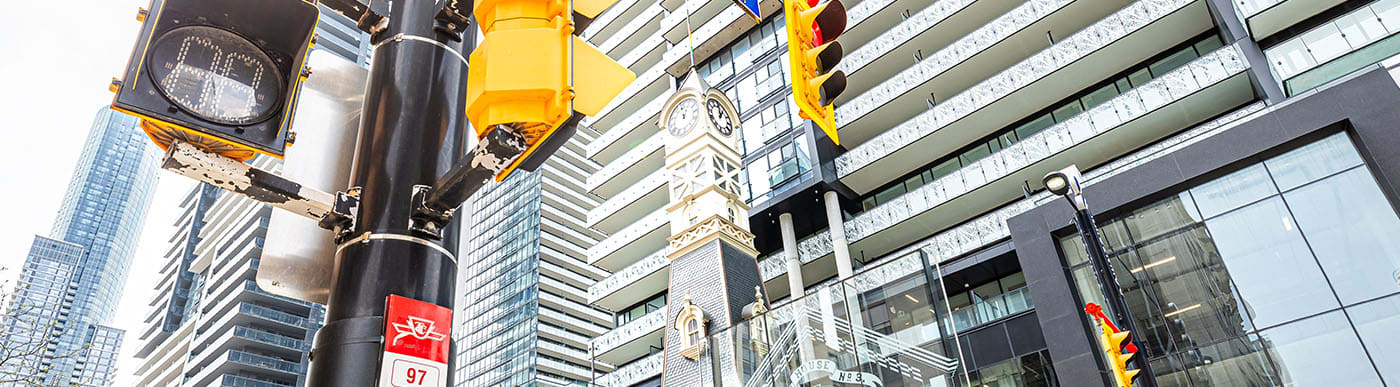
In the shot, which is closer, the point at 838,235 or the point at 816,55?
the point at 816,55

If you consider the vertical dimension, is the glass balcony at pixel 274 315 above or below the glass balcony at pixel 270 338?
above

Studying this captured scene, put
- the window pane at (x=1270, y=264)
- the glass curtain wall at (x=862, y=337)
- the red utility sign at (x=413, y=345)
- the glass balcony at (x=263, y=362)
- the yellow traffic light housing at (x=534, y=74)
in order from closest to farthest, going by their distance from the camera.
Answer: the yellow traffic light housing at (x=534, y=74), the red utility sign at (x=413, y=345), the glass curtain wall at (x=862, y=337), the window pane at (x=1270, y=264), the glass balcony at (x=263, y=362)

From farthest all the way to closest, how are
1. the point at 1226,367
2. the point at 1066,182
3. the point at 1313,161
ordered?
the point at 1313,161
the point at 1226,367
the point at 1066,182

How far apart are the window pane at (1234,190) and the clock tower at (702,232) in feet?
44.2

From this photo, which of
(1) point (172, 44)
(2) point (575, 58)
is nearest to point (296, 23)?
(1) point (172, 44)

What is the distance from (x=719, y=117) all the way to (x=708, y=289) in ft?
27.2

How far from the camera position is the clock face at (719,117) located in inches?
1259

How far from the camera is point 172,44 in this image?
11.0ft

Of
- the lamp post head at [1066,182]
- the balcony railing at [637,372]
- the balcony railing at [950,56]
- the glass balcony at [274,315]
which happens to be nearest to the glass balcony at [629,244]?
the balcony railing at [637,372]

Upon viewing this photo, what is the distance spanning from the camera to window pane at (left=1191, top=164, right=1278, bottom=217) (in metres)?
22.8

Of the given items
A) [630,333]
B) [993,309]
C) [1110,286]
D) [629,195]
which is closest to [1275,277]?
[993,309]

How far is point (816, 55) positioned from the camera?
648cm

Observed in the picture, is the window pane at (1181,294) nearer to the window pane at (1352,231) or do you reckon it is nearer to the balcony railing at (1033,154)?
the window pane at (1352,231)

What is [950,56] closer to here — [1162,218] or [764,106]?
[764,106]
